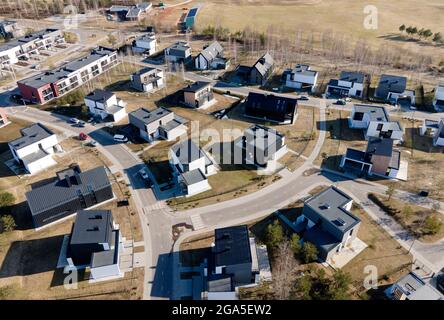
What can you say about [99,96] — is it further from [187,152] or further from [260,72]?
[260,72]

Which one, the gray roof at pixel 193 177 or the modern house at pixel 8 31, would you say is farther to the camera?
the modern house at pixel 8 31

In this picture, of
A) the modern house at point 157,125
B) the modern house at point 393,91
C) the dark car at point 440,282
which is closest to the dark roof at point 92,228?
the modern house at point 157,125

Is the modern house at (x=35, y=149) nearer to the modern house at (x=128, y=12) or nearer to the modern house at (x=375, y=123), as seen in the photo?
the modern house at (x=375, y=123)

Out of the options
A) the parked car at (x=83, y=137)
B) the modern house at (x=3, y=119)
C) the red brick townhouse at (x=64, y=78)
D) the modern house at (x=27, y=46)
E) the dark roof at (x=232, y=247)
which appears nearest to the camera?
the dark roof at (x=232, y=247)

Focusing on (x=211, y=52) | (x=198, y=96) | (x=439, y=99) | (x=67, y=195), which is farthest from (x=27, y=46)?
(x=439, y=99)

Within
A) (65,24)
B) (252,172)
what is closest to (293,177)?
(252,172)

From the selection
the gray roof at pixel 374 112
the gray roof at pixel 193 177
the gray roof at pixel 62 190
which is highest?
the gray roof at pixel 374 112

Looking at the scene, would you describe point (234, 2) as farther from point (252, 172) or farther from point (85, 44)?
point (252, 172)

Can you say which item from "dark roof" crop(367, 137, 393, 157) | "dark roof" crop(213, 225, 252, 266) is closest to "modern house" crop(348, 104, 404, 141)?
"dark roof" crop(367, 137, 393, 157)
